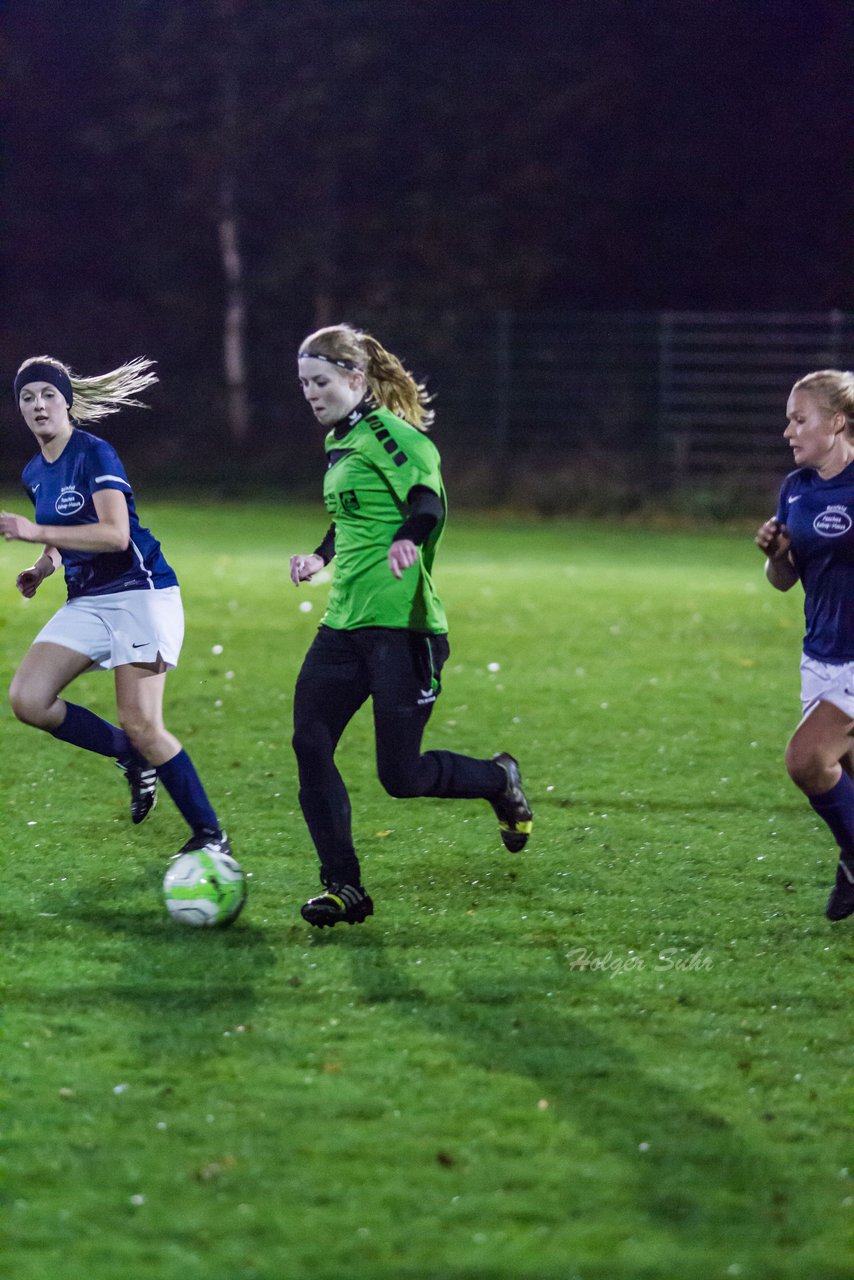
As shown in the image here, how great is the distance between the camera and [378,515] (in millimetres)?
5875

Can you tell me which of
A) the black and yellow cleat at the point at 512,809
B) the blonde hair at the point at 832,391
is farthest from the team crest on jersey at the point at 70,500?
the blonde hair at the point at 832,391

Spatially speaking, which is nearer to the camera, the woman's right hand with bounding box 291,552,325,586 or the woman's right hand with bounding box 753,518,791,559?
the woman's right hand with bounding box 753,518,791,559

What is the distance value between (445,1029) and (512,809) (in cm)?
184

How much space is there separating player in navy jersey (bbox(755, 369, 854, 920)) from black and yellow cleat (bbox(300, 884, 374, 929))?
4.97 ft

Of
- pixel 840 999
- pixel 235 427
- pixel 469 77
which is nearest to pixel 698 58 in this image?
pixel 469 77

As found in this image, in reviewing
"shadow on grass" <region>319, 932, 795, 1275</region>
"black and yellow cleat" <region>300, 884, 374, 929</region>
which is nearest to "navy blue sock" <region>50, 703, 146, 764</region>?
"black and yellow cleat" <region>300, 884, 374, 929</region>

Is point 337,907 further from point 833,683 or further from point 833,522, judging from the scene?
point 833,522

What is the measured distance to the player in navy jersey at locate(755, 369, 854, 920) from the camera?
5.82 meters

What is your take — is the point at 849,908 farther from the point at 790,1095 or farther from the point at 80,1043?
the point at 80,1043

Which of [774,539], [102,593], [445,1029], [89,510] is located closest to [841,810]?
[774,539]

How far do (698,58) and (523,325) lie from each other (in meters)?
8.98

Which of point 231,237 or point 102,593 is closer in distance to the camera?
point 102,593

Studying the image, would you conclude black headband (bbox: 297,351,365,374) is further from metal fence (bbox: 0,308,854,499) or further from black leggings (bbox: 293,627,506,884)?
metal fence (bbox: 0,308,854,499)

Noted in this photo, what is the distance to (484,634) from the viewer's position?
13727 millimetres
